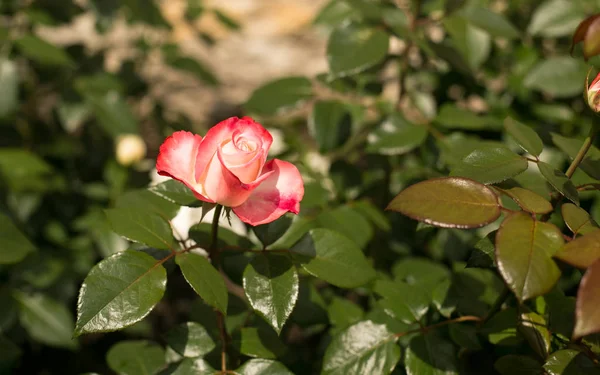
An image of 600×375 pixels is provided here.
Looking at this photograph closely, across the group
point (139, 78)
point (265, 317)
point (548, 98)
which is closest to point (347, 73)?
point (265, 317)

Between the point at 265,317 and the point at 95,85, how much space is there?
1.16 m

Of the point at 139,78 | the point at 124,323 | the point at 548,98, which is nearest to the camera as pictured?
the point at 124,323

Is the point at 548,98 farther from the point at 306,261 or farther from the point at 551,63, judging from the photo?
the point at 306,261

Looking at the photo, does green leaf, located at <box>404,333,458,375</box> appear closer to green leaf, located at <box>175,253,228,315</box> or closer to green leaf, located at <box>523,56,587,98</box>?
green leaf, located at <box>175,253,228,315</box>

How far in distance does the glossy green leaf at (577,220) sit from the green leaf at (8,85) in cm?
130

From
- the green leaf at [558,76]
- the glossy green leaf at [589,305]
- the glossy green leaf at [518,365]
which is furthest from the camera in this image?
the green leaf at [558,76]

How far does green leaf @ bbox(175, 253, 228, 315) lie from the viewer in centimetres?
65

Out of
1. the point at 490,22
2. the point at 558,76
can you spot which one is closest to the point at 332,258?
the point at 490,22

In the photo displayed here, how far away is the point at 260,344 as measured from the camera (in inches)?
31.4

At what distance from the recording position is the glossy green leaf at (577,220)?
593 millimetres

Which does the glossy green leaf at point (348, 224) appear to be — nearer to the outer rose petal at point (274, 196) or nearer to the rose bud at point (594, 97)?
the outer rose petal at point (274, 196)

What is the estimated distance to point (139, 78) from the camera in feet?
5.96

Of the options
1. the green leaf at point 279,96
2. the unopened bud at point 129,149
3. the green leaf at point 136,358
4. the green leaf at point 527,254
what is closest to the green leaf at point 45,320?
the unopened bud at point 129,149

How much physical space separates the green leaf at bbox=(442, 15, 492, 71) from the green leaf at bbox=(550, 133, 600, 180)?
0.38 meters
